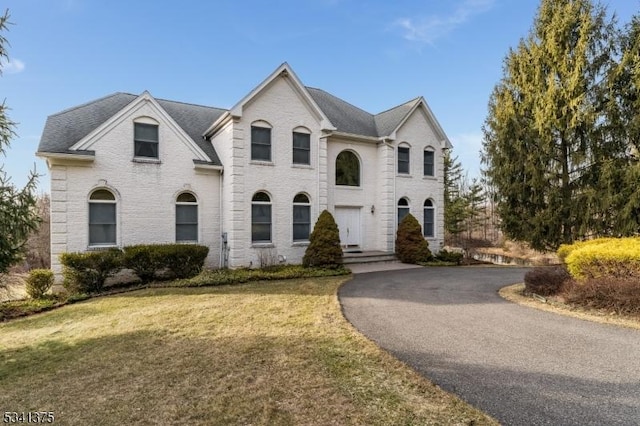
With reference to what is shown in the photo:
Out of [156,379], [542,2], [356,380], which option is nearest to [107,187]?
[156,379]

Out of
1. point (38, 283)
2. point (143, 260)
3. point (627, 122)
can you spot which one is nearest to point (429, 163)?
point (627, 122)

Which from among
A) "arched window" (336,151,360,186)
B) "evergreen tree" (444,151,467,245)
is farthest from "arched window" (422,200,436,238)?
"evergreen tree" (444,151,467,245)

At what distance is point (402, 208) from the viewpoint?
1745 cm

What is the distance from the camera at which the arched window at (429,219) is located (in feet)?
59.6

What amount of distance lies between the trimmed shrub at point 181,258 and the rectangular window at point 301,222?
4051 millimetres

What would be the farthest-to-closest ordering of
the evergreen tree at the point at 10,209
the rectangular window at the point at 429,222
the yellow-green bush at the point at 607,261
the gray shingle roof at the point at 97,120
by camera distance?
the rectangular window at the point at 429,222 < the gray shingle roof at the point at 97,120 < the yellow-green bush at the point at 607,261 < the evergreen tree at the point at 10,209

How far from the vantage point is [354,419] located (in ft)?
10.7

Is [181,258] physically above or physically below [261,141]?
below

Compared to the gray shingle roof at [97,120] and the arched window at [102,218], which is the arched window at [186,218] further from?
the arched window at [102,218]

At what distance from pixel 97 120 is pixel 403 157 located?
14201mm

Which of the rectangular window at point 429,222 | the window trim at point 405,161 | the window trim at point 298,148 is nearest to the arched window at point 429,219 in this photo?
the rectangular window at point 429,222

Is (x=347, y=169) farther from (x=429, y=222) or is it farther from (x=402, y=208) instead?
(x=429, y=222)

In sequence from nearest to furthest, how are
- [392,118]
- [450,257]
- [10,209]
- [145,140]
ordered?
[10,209] → [145,140] → [450,257] → [392,118]

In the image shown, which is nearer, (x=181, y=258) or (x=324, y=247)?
(x=181, y=258)
